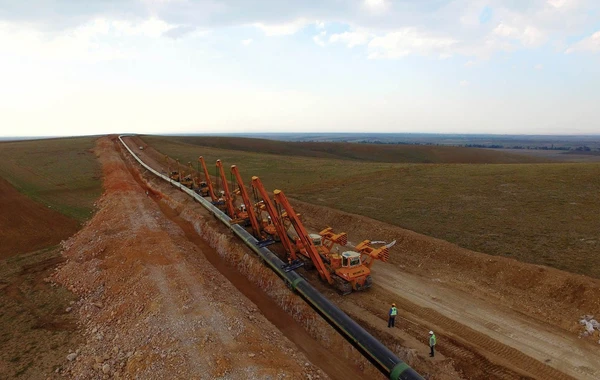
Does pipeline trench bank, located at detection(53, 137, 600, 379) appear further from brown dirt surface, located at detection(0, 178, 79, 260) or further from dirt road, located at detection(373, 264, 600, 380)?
brown dirt surface, located at detection(0, 178, 79, 260)

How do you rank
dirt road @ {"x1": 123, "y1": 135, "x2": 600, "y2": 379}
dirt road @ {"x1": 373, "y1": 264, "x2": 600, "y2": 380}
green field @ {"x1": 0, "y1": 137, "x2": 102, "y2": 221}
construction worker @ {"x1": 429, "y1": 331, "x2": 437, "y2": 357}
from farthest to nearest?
green field @ {"x1": 0, "y1": 137, "x2": 102, "y2": 221} < construction worker @ {"x1": 429, "y1": 331, "x2": 437, "y2": 357} < dirt road @ {"x1": 123, "y1": 135, "x2": 600, "y2": 379} < dirt road @ {"x1": 373, "y1": 264, "x2": 600, "y2": 380}

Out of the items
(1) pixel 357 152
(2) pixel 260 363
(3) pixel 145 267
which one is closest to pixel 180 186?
(3) pixel 145 267

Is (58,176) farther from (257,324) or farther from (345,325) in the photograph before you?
(345,325)

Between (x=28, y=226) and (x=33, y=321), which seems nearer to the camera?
(x=33, y=321)

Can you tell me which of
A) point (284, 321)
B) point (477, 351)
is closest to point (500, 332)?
point (477, 351)

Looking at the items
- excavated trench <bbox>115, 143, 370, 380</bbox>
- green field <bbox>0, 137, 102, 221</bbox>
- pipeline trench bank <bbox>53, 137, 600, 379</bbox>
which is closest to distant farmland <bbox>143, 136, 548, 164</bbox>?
green field <bbox>0, 137, 102, 221</bbox>

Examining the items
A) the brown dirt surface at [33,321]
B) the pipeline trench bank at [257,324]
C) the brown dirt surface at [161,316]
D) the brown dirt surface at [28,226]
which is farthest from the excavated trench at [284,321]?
the brown dirt surface at [28,226]
